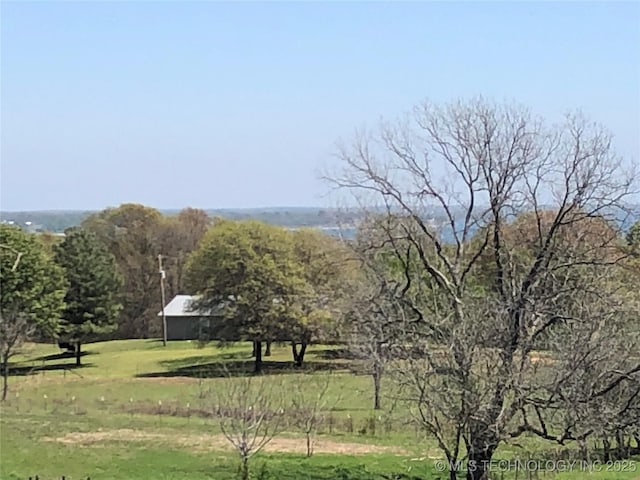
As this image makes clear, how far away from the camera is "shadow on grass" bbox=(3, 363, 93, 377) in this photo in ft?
136

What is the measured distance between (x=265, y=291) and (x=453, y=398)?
2854 centimetres

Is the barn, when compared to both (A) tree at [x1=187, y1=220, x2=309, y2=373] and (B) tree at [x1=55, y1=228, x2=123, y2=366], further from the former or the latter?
(A) tree at [x1=187, y1=220, x2=309, y2=373]

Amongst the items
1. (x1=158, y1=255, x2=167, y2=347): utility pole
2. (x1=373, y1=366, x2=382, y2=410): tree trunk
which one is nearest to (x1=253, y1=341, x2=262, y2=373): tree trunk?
(x1=158, y1=255, x2=167, y2=347): utility pole

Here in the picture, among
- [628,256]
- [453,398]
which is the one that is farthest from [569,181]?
[453,398]

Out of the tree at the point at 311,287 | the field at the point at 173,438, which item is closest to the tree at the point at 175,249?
the tree at the point at 311,287

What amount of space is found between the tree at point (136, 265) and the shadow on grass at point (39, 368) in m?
11.6

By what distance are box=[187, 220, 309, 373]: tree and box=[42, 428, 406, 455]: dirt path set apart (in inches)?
715

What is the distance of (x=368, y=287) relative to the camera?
1423cm

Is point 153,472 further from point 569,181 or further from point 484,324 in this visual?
point 569,181

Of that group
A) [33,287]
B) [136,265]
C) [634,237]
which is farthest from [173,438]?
[136,265]

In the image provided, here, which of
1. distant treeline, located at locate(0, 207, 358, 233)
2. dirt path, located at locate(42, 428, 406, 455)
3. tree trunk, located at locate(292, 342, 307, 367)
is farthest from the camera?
tree trunk, located at locate(292, 342, 307, 367)

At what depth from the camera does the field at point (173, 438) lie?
629 inches

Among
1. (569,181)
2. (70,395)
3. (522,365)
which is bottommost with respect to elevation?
(70,395)

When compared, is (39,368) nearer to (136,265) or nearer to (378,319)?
A: (136,265)
